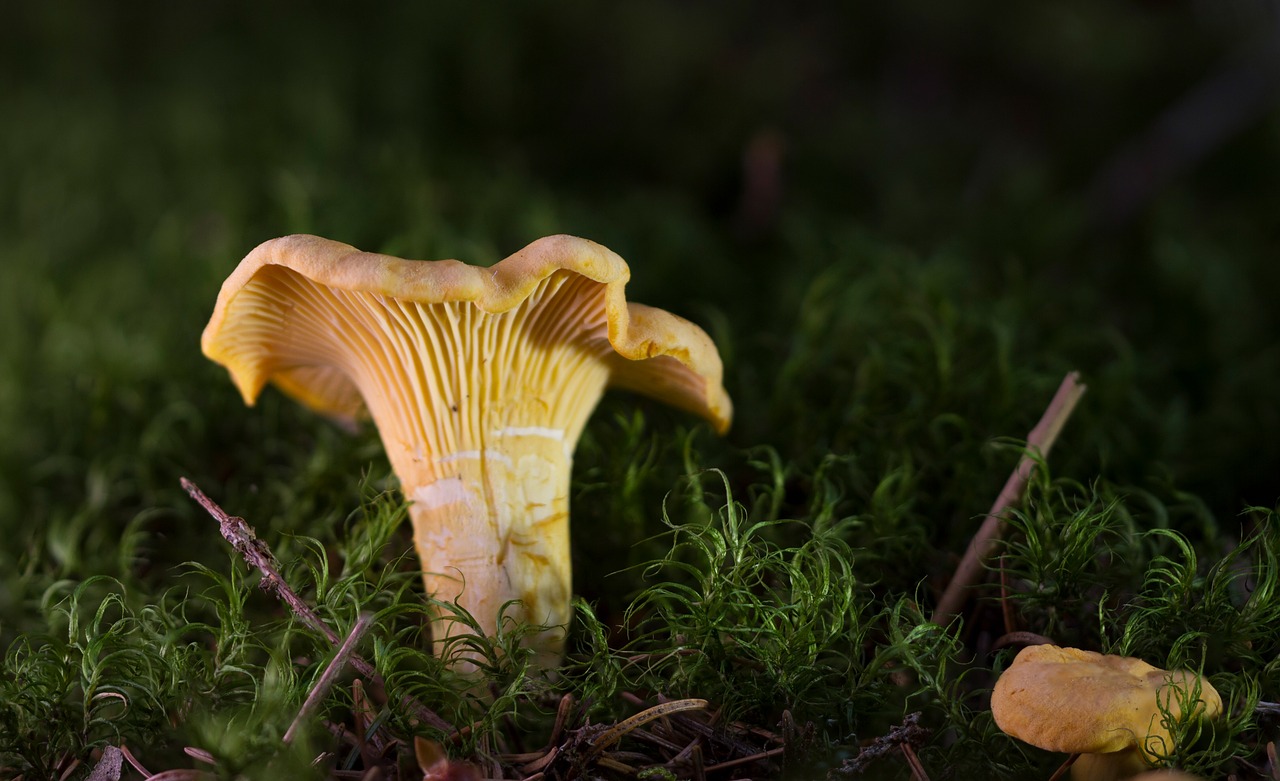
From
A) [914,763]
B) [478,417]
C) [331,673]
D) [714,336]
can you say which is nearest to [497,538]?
[478,417]

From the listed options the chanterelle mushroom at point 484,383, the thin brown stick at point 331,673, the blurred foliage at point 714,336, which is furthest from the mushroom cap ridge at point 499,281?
the thin brown stick at point 331,673

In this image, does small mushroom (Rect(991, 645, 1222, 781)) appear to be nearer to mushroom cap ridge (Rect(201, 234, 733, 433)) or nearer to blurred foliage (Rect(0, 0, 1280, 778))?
blurred foliage (Rect(0, 0, 1280, 778))

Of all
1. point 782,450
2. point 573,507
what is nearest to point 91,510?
point 573,507

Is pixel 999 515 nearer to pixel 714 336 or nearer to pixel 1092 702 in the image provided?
pixel 1092 702

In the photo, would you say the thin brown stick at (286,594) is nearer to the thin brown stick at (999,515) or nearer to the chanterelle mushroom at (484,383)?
the chanterelle mushroom at (484,383)

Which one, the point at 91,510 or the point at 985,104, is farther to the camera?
the point at 985,104

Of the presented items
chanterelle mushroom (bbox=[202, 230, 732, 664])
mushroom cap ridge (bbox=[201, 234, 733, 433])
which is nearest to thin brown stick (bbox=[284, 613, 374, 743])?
chanterelle mushroom (bbox=[202, 230, 732, 664])

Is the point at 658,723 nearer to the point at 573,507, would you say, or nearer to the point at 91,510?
the point at 573,507
